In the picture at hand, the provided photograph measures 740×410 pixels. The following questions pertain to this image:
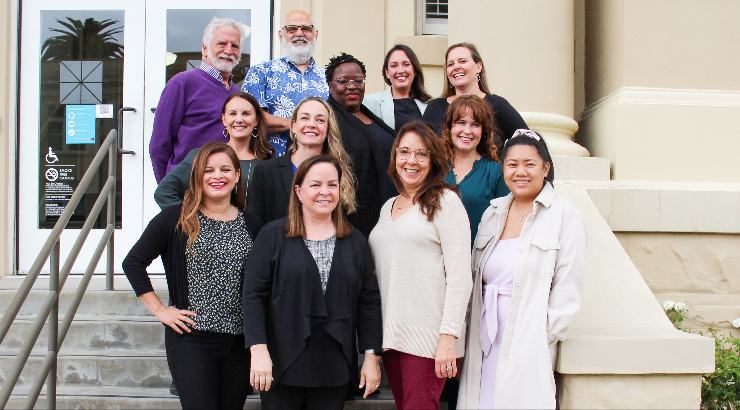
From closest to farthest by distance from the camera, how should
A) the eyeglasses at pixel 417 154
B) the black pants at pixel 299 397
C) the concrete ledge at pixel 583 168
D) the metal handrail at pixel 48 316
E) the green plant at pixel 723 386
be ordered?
the black pants at pixel 299 397
the eyeglasses at pixel 417 154
the metal handrail at pixel 48 316
the green plant at pixel 723 386
the concrete ledge at pixel 583 168

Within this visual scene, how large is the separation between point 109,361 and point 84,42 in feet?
11.7

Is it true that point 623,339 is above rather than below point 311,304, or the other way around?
below

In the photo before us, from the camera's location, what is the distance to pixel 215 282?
268 cm

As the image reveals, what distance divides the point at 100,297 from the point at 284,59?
7.05ft

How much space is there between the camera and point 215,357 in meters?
2.63

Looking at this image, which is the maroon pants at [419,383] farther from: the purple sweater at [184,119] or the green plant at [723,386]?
the purple sweater at [184,119]

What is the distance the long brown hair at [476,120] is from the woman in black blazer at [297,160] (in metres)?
0.53

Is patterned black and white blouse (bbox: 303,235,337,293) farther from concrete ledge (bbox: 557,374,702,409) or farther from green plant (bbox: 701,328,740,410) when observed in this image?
green plant (bbox: 701,328,740,410)

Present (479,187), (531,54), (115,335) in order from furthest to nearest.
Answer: (531,54)
(115,335)
(479,187)

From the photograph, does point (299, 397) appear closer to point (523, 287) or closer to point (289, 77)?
point (523, 287)

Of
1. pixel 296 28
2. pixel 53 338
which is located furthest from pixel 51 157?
pixel 296 28

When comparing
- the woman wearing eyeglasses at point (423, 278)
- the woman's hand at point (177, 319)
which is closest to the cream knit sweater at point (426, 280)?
the woman wearing eyeglasses at point (423, 278)

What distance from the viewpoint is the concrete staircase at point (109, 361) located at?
3467 mm

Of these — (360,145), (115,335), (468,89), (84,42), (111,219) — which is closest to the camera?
(360,145)
